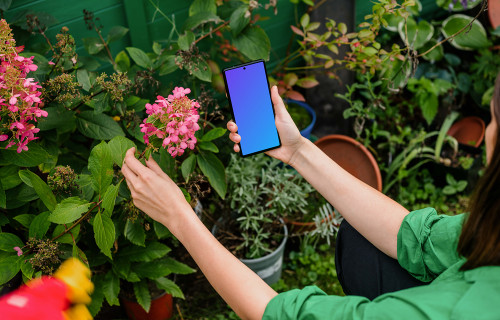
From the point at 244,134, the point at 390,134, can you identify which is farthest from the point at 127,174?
the point at 390,134

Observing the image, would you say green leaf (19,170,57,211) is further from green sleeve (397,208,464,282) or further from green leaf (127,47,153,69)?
green sleeve (397,208,464,282)

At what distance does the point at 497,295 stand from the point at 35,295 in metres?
0.89

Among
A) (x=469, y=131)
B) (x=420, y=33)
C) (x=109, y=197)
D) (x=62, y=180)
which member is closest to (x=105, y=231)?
(x=109, y=197)

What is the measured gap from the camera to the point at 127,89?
1.81m

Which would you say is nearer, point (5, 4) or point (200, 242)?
point (200, 242)

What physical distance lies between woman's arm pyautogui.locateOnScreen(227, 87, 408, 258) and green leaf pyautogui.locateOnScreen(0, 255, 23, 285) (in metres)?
0.79

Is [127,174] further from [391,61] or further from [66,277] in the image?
[391,61]

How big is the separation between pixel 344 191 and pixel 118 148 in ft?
2.49

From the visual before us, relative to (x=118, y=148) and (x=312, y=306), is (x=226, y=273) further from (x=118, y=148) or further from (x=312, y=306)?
(x=118, y=148)

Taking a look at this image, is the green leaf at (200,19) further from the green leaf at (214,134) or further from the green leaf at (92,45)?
the green leaf at (214,134)

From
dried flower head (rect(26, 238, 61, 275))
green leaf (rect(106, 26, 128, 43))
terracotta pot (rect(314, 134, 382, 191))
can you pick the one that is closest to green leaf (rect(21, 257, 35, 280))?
dried flower head (rect(26, 238, 61, 275))

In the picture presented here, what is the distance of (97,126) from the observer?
175cm

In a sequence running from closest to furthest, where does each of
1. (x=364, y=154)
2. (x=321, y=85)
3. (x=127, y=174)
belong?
(x=127, y=174) → (x=364, y=154) → (x=321, y=85)

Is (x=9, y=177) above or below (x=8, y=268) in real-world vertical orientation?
above
